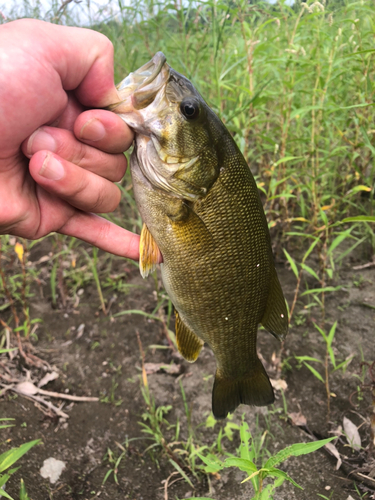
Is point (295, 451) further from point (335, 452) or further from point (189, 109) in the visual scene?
point (189, 109)

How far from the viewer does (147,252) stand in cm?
146

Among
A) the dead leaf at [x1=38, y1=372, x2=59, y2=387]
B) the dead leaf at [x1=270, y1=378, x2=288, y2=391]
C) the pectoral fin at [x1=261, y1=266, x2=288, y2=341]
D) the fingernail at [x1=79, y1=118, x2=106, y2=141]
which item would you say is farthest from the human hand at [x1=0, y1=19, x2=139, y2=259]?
the dead leaf at [x1=270, y1=378, x2=288, y2=391]

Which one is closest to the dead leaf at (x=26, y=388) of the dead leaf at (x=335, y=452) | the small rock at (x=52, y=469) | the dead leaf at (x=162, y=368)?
the small rock at (x=52, y=469)

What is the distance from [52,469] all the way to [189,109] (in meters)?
1.95

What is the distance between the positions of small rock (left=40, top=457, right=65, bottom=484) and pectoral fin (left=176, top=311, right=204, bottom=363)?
3.33 feet

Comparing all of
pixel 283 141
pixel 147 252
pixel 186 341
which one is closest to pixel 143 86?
pixel 147 252

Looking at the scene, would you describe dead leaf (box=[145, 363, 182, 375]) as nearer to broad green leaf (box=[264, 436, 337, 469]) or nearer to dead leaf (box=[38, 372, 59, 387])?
dead leaf (box=[38, 372, 59, 387])

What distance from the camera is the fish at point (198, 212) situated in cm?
124

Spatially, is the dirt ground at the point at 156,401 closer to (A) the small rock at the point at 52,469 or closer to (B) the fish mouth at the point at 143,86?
(A) the small rock at the point at 52,469

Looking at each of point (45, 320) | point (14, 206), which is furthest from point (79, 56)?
point (45, 320)

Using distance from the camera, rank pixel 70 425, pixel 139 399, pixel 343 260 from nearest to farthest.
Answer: pixel 70 425
pixel 139 399
pixel 343 260

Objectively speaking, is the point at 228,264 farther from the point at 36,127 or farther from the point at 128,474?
the point at 128,474

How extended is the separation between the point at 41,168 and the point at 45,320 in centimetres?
185

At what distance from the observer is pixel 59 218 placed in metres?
1.61
